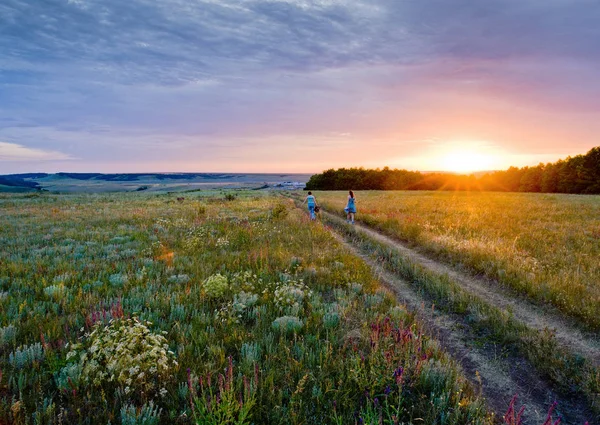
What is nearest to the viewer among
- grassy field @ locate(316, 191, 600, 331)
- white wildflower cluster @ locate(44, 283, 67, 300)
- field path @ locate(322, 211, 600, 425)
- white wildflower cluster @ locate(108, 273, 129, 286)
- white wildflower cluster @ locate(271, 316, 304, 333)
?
field path @ locate(322, 211, 600, 425)

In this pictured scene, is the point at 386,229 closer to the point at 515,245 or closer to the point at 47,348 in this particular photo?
the point at 515,245

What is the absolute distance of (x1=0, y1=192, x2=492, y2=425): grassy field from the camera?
3674 mm

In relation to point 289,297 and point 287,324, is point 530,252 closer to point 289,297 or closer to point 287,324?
point 289,297

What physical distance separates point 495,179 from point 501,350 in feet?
340

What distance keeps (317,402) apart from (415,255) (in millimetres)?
9927

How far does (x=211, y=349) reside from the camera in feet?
15.5

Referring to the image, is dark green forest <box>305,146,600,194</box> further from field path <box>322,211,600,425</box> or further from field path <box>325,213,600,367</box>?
field path <box>322,211,600,425</box>

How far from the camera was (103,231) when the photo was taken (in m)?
16.1

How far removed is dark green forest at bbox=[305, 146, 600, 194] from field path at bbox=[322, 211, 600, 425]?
8411 centimetres

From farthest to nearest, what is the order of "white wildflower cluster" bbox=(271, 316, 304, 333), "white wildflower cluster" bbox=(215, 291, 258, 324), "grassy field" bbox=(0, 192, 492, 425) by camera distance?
"white wildflower cluster" bbox=(215, 291, 258, 324) → "white wildflower cluster" bbox=(271, 316, 304, 333) → "grassy field" bbox=(0, 192, 492, 425)

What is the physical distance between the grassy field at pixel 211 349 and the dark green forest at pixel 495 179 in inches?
3456

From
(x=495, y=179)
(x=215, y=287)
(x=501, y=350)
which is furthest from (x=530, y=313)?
(x=495, y=179)

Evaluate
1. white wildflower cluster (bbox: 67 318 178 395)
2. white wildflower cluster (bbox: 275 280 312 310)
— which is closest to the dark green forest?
white wildflower cluster (bbox: 275 280 312 310)

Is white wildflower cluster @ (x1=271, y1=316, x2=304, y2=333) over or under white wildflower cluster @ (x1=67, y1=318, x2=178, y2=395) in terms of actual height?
under
